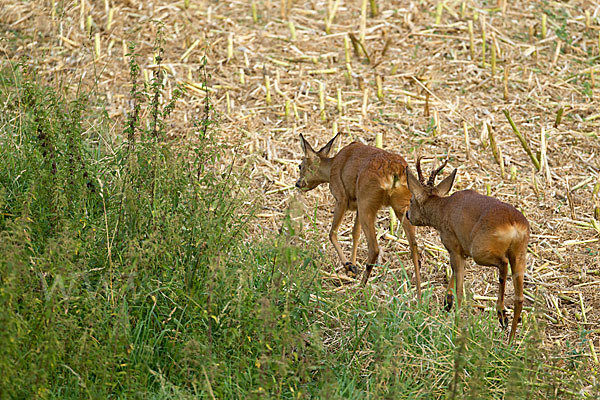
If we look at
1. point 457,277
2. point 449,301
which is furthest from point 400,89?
point 449,301

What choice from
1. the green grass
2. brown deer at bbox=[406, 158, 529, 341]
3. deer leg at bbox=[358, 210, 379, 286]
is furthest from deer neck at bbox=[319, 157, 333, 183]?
the green grass

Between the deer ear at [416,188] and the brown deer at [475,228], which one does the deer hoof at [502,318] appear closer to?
the brown deer at [475,228]

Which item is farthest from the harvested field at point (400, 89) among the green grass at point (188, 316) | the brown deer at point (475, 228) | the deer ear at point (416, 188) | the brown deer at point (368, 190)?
the green grass at point (188, 316)

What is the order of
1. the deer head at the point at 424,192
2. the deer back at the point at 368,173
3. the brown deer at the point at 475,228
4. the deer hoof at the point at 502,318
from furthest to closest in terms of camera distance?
the deer back at the point at 368,173, the deer head at the point at 424,192, the deer hoof at the point at 502,318, the brown deer at the point at 475,228

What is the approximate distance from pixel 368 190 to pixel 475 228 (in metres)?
1.15

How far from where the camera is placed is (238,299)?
4785 mm

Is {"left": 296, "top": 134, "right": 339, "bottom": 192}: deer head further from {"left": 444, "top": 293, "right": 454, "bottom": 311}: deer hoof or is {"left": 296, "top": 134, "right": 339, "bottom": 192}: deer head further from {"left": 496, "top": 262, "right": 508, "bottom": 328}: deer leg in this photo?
{"left": 496, "top": 262, "right": 508, "bottom": 328}: deer leg

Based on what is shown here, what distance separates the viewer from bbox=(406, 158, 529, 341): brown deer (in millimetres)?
5418

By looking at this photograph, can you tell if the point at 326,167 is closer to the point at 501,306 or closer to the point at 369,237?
the point at 369,237

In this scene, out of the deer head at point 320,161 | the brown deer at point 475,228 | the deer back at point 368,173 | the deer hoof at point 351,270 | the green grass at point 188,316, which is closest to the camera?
the green grass at point 188,316

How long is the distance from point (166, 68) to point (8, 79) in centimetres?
207

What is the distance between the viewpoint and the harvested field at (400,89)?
22.7 feet

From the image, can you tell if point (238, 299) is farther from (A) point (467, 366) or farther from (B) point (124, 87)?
(B) point (124, 87)

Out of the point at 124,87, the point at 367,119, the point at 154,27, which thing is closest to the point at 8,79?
the point at 124,87
